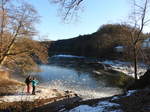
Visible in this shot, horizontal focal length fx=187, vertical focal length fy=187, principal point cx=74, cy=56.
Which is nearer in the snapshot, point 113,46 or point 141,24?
point 141,24

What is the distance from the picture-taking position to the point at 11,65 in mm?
18484

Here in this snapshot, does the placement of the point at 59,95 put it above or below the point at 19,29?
below

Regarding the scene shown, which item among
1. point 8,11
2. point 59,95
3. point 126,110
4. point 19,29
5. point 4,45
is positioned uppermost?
point 8,11

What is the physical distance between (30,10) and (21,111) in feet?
35.9

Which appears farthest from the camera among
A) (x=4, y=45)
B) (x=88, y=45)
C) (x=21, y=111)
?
(x=88, y=45)

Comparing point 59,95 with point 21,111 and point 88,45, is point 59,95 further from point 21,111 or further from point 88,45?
point 88,45

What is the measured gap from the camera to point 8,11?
16094 mm

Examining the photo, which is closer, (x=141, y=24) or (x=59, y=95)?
(x=59, y=95)

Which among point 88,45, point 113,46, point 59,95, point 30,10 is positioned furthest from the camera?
point 88,45

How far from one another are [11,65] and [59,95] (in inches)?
266

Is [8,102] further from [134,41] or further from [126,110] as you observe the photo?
[134,41]

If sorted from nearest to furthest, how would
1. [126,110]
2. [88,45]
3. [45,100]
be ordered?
[126,110]
[45,100]
[88,45]

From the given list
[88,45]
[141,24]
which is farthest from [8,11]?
[88,45]

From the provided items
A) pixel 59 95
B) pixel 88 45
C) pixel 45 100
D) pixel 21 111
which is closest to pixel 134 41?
pixel 59 95
